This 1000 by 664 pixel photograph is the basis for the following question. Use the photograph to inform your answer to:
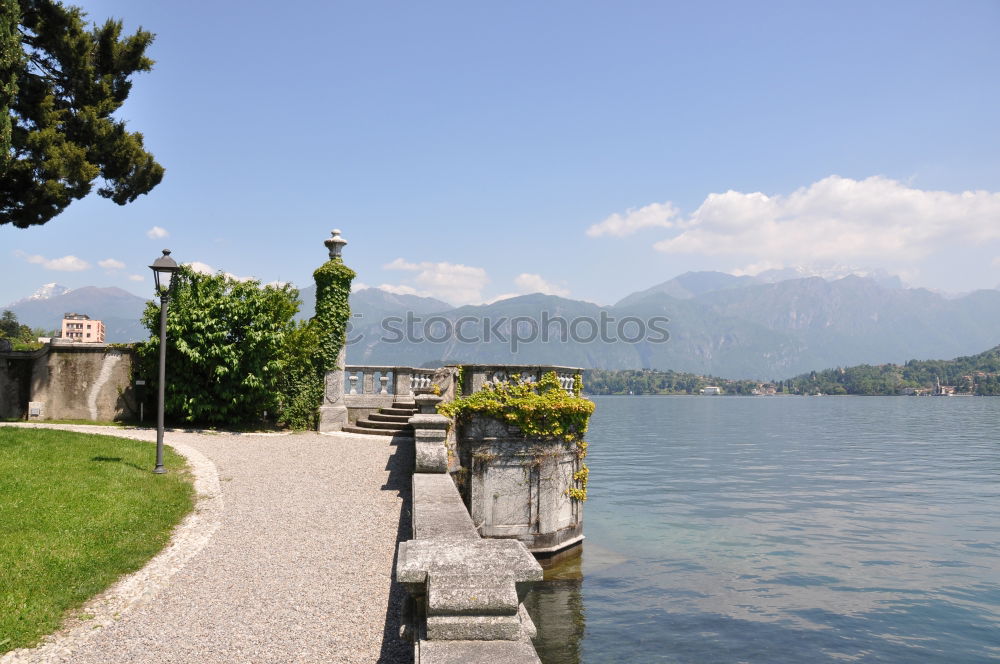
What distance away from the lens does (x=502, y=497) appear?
1606cm

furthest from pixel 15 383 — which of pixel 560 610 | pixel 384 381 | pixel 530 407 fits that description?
pixel 560 610

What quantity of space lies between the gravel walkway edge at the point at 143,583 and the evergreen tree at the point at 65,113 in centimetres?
1254

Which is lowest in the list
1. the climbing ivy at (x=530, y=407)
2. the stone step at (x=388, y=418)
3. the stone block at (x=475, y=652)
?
the stone block at (x=475, y=652)

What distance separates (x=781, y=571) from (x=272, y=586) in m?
15.9

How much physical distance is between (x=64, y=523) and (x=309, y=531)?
12.2ft

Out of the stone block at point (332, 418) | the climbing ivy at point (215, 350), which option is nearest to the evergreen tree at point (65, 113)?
the climbing ivy at point (215, 350)

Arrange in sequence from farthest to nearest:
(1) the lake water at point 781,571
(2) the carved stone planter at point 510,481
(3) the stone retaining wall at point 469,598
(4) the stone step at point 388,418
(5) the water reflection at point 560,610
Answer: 1. (4) the stone step at point 388,418
2. (2) the carved stone planter at point 510,481
3. (1) the lake water at point 781,571
4. (5) the water reflection at point 560,610
5. (3) the stone retaining wall at point 469,598

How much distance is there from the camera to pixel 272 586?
27.0ft

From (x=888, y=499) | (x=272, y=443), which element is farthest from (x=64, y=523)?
(x=888, y=499)

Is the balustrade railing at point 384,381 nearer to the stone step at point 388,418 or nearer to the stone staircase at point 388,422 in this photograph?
the stone staircase at point 388,422

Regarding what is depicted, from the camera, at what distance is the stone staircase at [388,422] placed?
73.6 ft

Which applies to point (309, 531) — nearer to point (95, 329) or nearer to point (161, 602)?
point (161, 602)

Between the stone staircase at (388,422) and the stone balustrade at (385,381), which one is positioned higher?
the stone balustrade at (385,381)

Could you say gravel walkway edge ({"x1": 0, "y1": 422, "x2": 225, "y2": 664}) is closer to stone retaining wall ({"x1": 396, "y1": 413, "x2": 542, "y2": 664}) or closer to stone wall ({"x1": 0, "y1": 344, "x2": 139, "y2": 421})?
stone retaining wall ({"x1": 396, "y1": 413, "x2": 542, "y2": 664})
